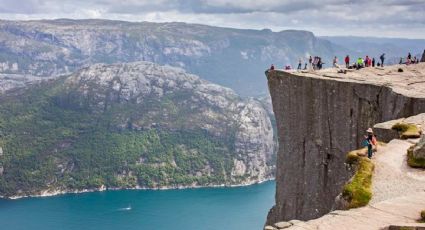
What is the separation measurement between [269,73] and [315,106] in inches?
192

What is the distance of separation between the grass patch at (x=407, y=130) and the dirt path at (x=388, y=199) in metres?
0.40

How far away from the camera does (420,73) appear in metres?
35.9

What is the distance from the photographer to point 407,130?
2378 centimetres

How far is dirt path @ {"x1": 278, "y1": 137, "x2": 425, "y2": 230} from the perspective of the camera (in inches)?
608

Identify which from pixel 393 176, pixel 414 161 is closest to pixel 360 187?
pixel 393 176

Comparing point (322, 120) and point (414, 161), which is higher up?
point (322, 120)

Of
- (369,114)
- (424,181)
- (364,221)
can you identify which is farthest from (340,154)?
(364,221)

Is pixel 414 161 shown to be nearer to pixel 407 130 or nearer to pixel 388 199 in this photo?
pixel 407 130

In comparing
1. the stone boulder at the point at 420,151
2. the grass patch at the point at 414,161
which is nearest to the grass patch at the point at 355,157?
the grass patch at the point at 414,161

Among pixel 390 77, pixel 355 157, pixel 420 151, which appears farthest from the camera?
pixel 390 77

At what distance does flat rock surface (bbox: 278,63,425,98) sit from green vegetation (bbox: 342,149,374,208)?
805cm

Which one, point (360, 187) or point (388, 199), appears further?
point (360, 187)

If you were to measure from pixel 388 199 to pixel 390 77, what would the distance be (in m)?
16.8

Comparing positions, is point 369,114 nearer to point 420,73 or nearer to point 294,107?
point 294,107
